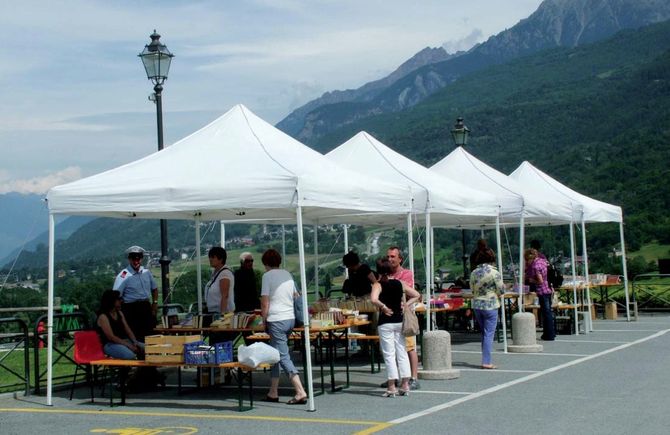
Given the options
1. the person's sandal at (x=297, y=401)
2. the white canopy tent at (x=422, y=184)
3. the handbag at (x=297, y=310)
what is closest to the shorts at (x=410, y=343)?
the handbag at (x=297, y=310)

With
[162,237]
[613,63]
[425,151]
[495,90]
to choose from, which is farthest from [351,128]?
[162,237]

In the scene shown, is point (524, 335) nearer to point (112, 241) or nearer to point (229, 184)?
point (229, 184)

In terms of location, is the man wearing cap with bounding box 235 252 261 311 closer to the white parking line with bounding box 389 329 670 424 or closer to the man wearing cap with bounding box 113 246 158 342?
the man wearing cap with bounding box 113 246 158 342

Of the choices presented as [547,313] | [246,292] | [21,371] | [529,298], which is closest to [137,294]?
[246,292]

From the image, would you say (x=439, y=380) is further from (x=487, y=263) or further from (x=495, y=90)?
(x=495, y=90)

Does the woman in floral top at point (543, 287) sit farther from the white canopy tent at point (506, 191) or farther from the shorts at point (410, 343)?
the shorts at point (410, 343)

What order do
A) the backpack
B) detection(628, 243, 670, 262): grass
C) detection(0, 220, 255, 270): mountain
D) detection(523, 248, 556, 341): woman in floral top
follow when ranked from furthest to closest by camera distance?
detection(0, 220, 255, 270): mountain, detection(628, 243, 670, 262): grass, the backpack, detection(523, 248, 556, 341): woman in floral top

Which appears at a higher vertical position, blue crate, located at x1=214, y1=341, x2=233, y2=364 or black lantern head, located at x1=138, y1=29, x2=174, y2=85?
black lantern head, located at x1=138, y1=29, x2=174, y2=85

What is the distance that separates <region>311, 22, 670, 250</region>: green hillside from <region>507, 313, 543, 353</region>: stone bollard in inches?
1286

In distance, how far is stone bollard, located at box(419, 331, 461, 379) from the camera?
13.7 metres

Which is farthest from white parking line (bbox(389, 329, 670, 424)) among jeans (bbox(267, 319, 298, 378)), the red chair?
the red chair

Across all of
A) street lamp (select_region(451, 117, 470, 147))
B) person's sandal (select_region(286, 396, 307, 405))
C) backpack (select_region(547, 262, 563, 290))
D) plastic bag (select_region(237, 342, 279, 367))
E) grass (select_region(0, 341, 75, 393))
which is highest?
street lamp (select_region(451, 117, 470, 147))

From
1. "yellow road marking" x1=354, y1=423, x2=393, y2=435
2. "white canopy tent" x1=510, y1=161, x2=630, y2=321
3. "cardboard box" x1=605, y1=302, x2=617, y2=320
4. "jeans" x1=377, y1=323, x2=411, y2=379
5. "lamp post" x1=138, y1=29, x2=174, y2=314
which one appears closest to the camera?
"yellow road marking" x1=354, y1=423, x2=393, y2=435

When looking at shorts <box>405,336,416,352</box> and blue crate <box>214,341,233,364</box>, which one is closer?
blue crate <box>214,341,233,364</box>
